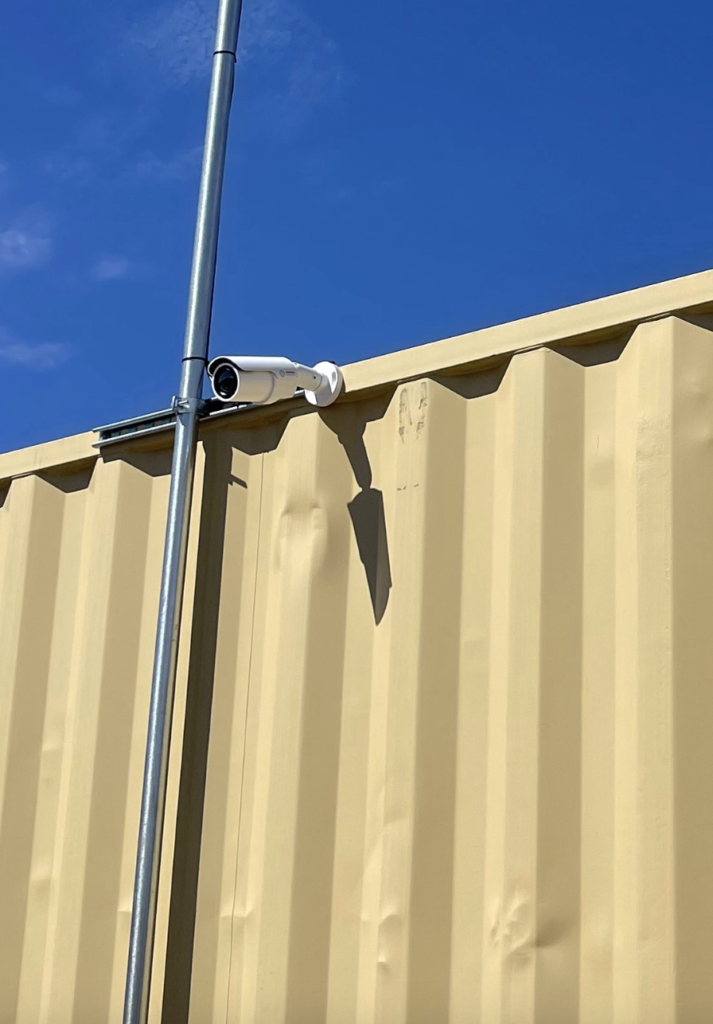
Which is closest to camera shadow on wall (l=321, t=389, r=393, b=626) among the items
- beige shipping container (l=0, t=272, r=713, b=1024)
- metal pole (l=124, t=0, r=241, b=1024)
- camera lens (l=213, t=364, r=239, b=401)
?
beige shipping container (l=0, t=272, r=713, b=1024)

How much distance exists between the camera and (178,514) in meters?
4.00

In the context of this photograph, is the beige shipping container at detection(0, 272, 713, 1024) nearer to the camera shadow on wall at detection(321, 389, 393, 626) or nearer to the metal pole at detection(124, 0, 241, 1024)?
the camera shadow on wall at detection(321, 389, 393, 626)

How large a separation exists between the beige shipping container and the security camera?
78 mm

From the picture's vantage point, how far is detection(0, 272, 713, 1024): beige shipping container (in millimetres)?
3209

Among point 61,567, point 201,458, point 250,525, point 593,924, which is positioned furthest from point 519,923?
point 61,567

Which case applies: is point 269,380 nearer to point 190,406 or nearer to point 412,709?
point 190,406

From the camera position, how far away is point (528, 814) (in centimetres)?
331

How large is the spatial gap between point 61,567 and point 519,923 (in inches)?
84.6

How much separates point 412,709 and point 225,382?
1.17 meters

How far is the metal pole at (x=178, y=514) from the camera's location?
3.75 m

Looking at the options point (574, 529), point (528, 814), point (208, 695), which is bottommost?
point (528, 814)

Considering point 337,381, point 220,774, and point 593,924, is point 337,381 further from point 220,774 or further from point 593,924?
point 593,924

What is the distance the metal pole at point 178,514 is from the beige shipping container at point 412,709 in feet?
0.48

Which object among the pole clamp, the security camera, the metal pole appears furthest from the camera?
the pole clamp
